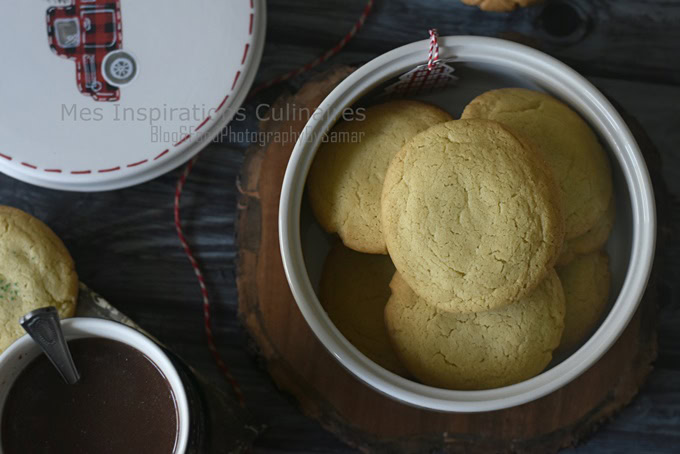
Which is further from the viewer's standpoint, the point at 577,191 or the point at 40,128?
the point at 40,128

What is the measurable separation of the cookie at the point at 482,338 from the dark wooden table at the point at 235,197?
23cm

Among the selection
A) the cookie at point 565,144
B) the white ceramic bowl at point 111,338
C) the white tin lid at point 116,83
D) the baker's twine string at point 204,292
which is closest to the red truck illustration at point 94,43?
the white tin lid at point 116,83

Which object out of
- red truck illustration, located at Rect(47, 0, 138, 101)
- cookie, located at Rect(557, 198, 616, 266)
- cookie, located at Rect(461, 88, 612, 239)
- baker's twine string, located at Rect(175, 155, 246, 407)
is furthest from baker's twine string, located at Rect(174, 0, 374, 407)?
cookie, located at Rect(557, 198, 616, 266)

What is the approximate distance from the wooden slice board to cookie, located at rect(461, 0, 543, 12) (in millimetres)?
388

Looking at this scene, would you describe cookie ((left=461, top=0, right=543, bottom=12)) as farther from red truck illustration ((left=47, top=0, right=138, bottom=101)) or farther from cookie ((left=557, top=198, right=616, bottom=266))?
red truck illustration ((left=47, top=0, right=138, bottom=101))

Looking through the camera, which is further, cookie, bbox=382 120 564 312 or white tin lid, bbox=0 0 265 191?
white tin lid, bbox=0 0 265 191

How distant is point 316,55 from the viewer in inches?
37.8

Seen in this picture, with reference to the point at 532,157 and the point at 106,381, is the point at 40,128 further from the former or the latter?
the point at 532,157

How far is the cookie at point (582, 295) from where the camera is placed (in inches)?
31.9

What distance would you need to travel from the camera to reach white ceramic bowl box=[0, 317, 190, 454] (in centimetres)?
66

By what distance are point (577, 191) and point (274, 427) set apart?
55 centimetres

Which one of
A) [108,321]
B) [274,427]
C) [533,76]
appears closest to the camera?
[108,321]

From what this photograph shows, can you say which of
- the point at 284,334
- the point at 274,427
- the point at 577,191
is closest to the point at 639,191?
the point at 577,191

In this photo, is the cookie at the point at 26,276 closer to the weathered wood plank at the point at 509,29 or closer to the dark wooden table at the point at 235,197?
the dark wooden table at the point at 235,197
